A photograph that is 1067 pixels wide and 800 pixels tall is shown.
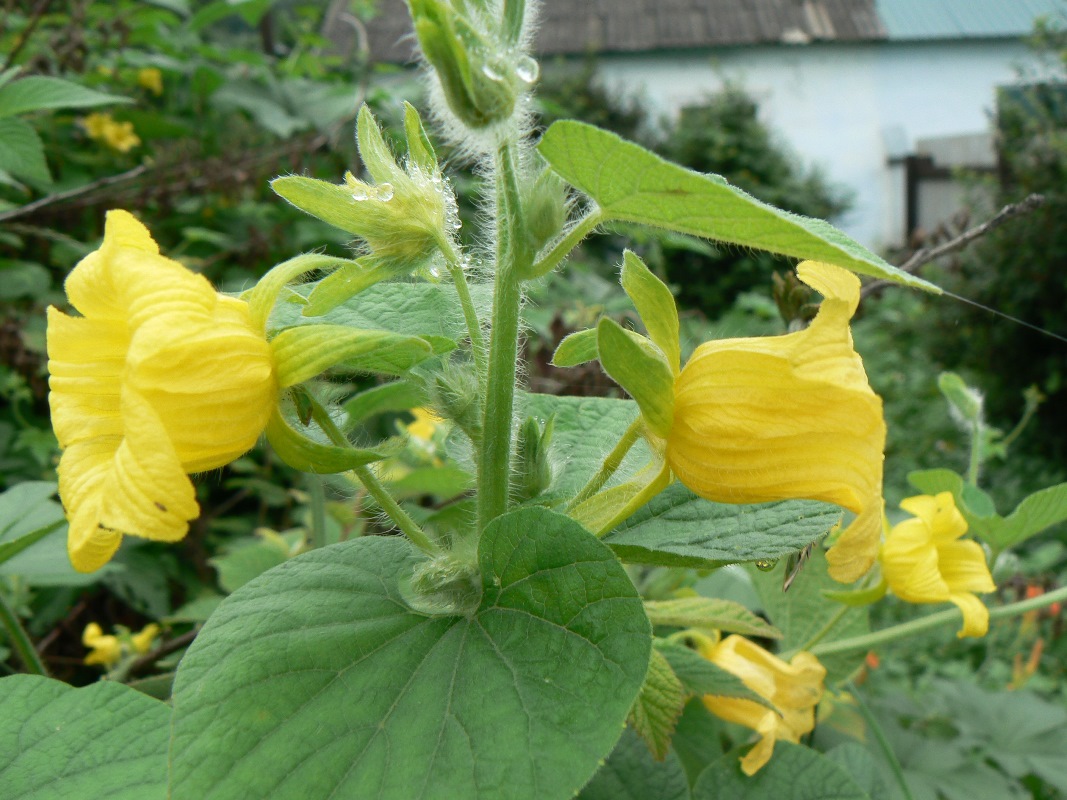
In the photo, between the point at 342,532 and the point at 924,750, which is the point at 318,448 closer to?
the point at 342,532

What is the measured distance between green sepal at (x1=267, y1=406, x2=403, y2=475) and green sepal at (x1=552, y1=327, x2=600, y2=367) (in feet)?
0.44

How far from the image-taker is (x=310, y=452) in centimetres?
47

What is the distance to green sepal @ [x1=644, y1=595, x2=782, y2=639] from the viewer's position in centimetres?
71

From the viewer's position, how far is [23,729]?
1.76 feet

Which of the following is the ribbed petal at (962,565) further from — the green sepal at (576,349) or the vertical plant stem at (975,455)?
the green sepal at (576,349)

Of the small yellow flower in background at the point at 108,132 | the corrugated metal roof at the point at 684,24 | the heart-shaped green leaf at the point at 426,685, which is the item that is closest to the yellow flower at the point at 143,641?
the heart-shaped green leaf at the point at 426,685

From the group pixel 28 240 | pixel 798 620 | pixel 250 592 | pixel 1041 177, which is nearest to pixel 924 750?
pixel 798 620

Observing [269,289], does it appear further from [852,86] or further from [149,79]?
[852,86]

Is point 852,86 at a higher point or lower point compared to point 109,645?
higher

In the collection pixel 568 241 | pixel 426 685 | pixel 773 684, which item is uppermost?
pixel 568 241

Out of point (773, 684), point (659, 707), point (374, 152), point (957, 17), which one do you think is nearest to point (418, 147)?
point (374, 152)

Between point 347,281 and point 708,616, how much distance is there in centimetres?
43

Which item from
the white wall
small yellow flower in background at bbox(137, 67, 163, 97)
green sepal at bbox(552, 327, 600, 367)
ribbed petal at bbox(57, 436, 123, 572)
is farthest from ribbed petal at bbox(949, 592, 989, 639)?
the white wall

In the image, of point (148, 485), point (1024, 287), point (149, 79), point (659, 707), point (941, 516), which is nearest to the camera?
point (148, 485)
